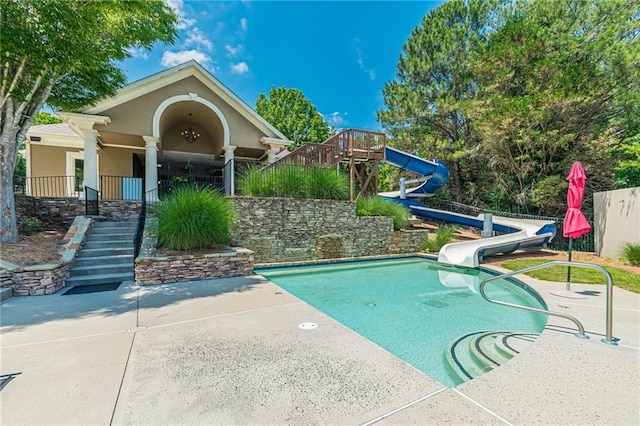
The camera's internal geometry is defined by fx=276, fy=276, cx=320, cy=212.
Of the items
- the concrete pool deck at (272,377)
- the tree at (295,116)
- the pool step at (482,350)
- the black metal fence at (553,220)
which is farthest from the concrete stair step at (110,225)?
the tree at (295,116)

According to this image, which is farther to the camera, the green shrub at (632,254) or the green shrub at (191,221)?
the green shrub at (632,254)

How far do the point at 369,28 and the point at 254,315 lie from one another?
2052cm

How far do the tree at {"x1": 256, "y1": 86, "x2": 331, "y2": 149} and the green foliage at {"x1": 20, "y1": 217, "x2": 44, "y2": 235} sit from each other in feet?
72.8

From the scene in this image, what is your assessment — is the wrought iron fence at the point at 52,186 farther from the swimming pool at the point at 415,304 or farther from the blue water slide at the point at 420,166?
the blue water slide at the point at 420,166

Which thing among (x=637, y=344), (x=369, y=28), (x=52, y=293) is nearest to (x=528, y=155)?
(x=369, y=28)

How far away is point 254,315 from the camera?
4.34 m

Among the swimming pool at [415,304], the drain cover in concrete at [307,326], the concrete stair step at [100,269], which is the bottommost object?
the swimming pool at [415,304]

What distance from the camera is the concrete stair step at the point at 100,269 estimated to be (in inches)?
253

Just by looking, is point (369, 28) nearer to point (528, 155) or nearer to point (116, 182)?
point (528, 155)

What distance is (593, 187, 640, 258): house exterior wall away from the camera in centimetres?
862

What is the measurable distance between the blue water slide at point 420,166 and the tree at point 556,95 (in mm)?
3375

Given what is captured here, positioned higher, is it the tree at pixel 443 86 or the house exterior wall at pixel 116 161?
the tree at pixel 443 86

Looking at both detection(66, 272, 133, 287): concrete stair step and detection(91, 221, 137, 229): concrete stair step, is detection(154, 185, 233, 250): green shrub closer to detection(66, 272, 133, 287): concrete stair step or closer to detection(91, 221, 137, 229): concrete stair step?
detection(66, 272, 133, 287): concrete stair step

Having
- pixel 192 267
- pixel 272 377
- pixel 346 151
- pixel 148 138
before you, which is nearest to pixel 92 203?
pixel 148 138
